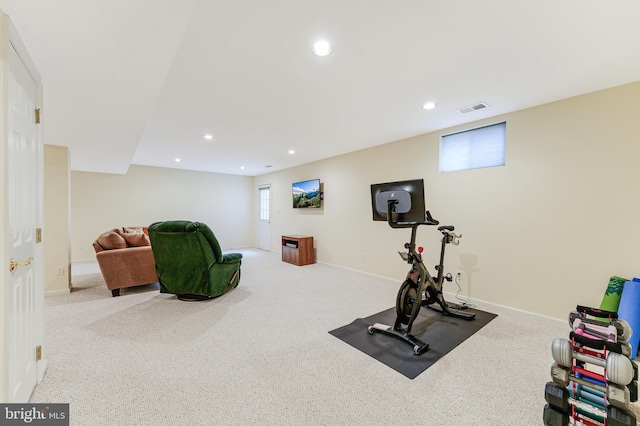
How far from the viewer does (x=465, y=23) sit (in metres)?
1.62

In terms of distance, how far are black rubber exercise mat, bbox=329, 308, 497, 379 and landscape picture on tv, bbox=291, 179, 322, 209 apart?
3.34 meters

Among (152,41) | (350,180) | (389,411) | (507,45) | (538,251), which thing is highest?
(507,45)

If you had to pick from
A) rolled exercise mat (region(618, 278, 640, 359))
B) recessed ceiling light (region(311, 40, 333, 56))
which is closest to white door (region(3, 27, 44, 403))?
recessed ceiling light (region(311, 40, 333, 56))

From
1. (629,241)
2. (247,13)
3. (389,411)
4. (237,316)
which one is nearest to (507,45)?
(247,13)

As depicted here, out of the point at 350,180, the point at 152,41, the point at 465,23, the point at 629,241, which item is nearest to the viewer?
the point at 152,41

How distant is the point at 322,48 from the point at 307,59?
19 centimetres

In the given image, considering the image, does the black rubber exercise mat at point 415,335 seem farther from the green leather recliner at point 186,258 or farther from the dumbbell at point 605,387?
the green leather recliner at point 186,258

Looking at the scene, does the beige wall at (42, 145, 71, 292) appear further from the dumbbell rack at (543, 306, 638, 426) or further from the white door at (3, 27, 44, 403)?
the dumbbell rack at (543, 306, 638, 426)

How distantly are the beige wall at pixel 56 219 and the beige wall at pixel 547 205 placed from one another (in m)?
5.09

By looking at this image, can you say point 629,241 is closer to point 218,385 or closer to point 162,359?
point 218,385

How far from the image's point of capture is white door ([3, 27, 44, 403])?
1310mm

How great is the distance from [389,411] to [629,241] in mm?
2812

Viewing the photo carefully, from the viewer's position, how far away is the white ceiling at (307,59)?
146 cm

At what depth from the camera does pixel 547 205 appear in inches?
113
